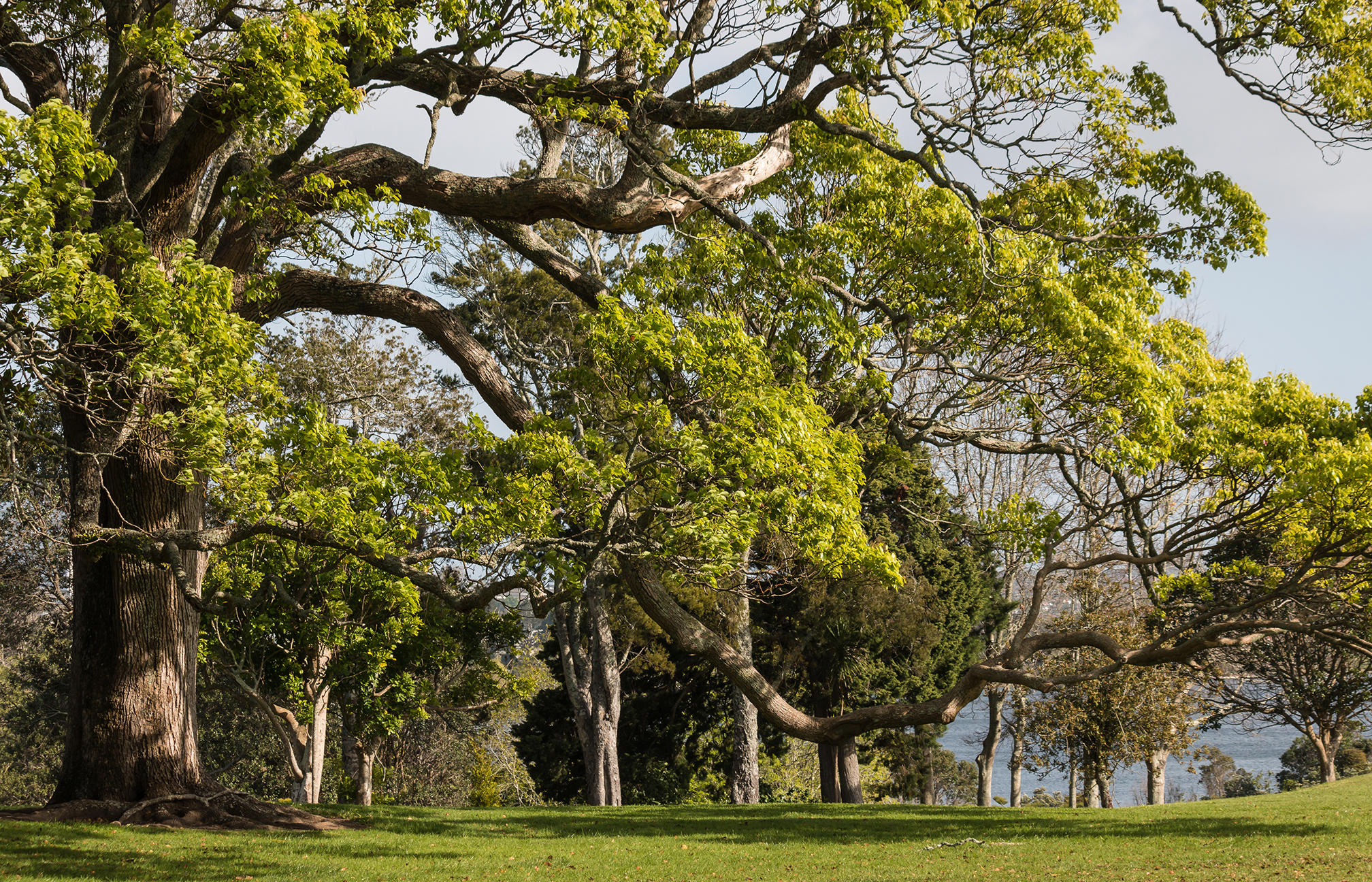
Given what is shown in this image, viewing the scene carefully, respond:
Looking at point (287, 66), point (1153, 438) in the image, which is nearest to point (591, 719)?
point (1153, 438)

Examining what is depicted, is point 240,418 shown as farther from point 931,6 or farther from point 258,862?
point 931,6

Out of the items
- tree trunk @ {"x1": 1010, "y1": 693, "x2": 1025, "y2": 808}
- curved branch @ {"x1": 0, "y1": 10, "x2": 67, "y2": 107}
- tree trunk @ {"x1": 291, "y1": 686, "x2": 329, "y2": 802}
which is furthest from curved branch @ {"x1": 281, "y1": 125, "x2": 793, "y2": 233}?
tree trunk @ {"x1": 1010, "y1": 693, "x2": 1025, "y2": 808}

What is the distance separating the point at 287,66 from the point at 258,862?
752 centimetres

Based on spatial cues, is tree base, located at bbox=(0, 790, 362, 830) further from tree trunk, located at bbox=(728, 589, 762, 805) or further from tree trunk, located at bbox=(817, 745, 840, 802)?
Result: tree trunk, located at bbox=(817, 745, 840, 802)

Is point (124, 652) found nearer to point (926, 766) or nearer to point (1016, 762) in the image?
point (926, 766)

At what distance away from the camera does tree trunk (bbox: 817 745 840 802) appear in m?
23.4

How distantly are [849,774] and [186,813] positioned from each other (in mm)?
15751

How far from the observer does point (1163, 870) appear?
1071cm

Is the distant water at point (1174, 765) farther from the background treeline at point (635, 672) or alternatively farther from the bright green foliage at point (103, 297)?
the bright green foliage at point (103, 297)

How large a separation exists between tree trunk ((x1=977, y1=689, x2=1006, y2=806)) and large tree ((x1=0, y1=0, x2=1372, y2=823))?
15937 millimetres

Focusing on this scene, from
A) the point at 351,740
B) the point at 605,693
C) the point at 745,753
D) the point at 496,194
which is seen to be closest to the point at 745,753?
the point at 745,753

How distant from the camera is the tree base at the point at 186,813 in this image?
395 inches

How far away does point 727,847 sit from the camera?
12.9 m

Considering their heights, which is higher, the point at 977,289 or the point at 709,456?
the point at 977,289
